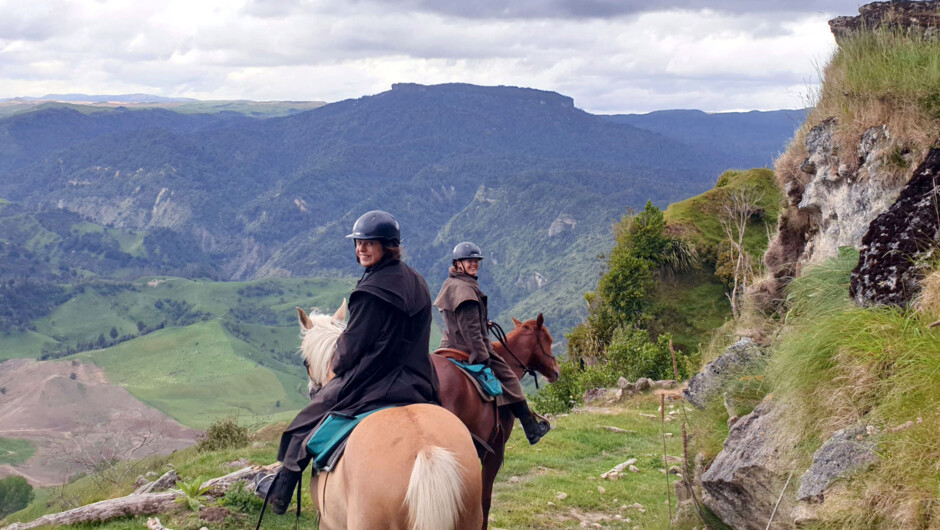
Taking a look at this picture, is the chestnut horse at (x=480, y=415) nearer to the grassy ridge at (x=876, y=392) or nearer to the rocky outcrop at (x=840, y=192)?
the grassy ridge at (x=876, y=392)

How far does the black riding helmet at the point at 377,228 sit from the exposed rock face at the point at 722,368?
4353 mm

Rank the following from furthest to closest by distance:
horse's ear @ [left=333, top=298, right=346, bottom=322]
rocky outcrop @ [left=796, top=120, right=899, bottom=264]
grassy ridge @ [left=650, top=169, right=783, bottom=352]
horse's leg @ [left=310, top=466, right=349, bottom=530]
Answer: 1. grassy ridge @ [left=650, top=169, right=783, bottom=352]
2. rocky outcrop @ [left=796, top=120, right=899, bottom=264]
3. horse's ear @ [left=333, top=298, right=346, bottom=322]
4. horse's leg @ [left=310, top=466, right=349, bottom=530]

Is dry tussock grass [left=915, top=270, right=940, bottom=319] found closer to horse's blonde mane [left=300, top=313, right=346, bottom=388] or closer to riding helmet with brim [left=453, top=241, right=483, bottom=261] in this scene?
riding helmet with brim [left=453, top=241, right=483, bottom=261]

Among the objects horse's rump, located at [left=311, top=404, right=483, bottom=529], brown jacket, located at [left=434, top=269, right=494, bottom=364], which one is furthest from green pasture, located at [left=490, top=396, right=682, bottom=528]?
horse's rump, located at [left=311, top=404, right=483, bottom=529]

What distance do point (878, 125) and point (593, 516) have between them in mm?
6195

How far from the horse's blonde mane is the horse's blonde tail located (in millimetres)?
1777

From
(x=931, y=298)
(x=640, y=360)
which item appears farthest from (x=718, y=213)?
(x=931, y=298)

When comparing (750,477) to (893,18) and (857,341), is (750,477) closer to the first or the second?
(857,341)

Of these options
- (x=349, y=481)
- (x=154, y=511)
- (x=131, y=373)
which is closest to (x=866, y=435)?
(x=349, y=481)

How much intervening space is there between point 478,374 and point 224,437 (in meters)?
9.91

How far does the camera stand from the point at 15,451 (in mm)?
111750

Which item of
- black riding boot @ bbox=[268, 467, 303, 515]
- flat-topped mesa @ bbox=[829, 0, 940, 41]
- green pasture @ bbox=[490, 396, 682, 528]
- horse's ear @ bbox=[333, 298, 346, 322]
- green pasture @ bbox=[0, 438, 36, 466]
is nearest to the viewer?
black riding boot @ bbox=[268, 467, 303, 515]

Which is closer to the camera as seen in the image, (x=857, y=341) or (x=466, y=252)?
(x=857, y=341)

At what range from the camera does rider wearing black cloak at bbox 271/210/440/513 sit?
5328mm
